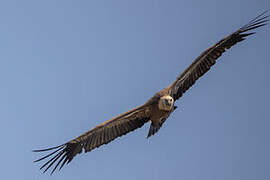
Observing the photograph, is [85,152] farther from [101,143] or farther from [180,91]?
[180,91]

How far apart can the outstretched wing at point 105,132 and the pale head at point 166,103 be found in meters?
0.61

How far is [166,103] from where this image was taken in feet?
60.4

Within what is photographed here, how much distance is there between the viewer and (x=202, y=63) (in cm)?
1884

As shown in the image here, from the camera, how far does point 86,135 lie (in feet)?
63.5

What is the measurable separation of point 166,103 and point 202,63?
1351 millimetres

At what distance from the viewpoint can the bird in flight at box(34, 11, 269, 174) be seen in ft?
60.9

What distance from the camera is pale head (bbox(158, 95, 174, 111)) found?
60.3ft

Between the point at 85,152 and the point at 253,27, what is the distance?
5030 mm

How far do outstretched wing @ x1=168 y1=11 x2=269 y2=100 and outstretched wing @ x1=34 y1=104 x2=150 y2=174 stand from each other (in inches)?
34.8

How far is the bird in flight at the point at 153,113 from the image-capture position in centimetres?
1856

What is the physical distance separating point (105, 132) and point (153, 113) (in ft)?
4.57

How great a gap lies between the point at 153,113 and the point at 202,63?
166 centimetres

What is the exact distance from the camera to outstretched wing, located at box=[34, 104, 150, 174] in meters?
19.2

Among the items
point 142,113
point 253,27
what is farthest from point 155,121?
point 253,27
